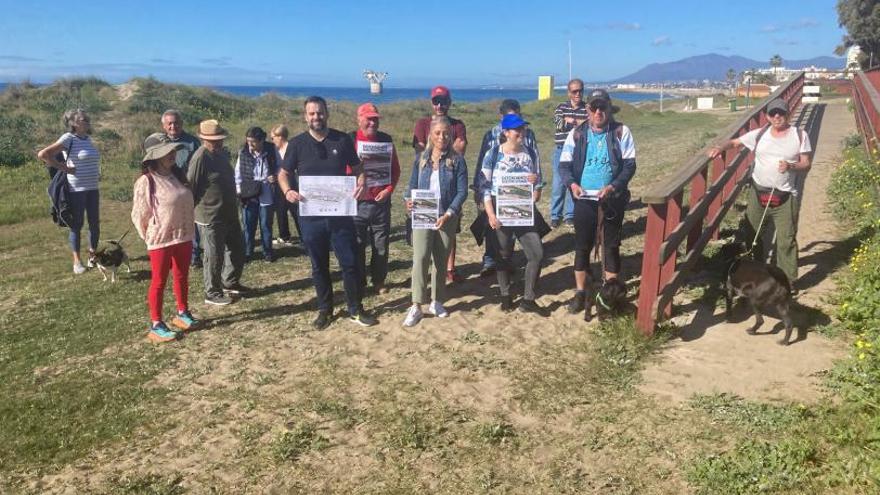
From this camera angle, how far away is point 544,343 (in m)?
5.00

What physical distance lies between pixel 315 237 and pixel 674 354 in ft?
9.89

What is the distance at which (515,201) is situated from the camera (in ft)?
17.4

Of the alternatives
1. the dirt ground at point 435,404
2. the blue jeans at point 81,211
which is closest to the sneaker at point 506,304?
the dirt ground at point 435,404

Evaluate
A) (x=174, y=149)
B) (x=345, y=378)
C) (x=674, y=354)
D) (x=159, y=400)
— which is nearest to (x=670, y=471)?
(x=674, y=354)

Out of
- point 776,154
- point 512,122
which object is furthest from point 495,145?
point 776,154

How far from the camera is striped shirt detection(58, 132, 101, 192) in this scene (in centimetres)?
661

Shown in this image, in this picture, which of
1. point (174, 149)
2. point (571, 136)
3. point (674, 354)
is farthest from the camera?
point (571, 136)

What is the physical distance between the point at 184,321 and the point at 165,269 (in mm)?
570

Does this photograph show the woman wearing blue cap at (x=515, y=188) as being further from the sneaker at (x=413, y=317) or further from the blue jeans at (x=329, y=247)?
the blue jeans at (x=329, y=247)

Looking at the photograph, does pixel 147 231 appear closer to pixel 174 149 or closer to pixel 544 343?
pixel 174 149

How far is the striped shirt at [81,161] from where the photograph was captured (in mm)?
6609

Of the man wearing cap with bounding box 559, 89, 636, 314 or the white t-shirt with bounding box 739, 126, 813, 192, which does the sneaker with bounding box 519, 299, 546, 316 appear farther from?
the white t-shirt with bounding box 739, 126, 813, 192

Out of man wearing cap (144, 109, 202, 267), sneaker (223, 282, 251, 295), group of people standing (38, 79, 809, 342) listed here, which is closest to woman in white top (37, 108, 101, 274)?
man wearing cap (144, 109, 202, 267)

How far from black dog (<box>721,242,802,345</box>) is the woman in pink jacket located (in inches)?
179
